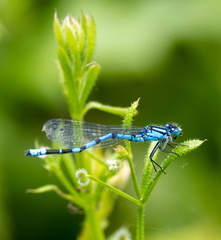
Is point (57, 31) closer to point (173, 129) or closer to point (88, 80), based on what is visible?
point (88, 80)

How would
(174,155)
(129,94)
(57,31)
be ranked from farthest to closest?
1. (129,94)
2. (57,31)
3. (174,155)

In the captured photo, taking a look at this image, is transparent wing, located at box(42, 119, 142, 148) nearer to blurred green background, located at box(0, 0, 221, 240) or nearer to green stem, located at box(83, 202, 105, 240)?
green stem, located at box(83, 202, 105, 240)

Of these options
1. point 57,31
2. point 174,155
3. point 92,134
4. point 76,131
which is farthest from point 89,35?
Answer: point 174,155

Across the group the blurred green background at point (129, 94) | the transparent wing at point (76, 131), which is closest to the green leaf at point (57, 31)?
the transparent wing at point (76, 131)

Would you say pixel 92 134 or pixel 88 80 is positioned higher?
pixel 88 80

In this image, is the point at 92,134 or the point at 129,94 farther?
the point at 129,94

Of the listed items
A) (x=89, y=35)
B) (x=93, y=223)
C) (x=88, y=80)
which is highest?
(x=89, y=35)

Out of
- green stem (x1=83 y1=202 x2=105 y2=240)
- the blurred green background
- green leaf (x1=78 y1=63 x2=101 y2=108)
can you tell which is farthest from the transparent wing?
the blurred green background
